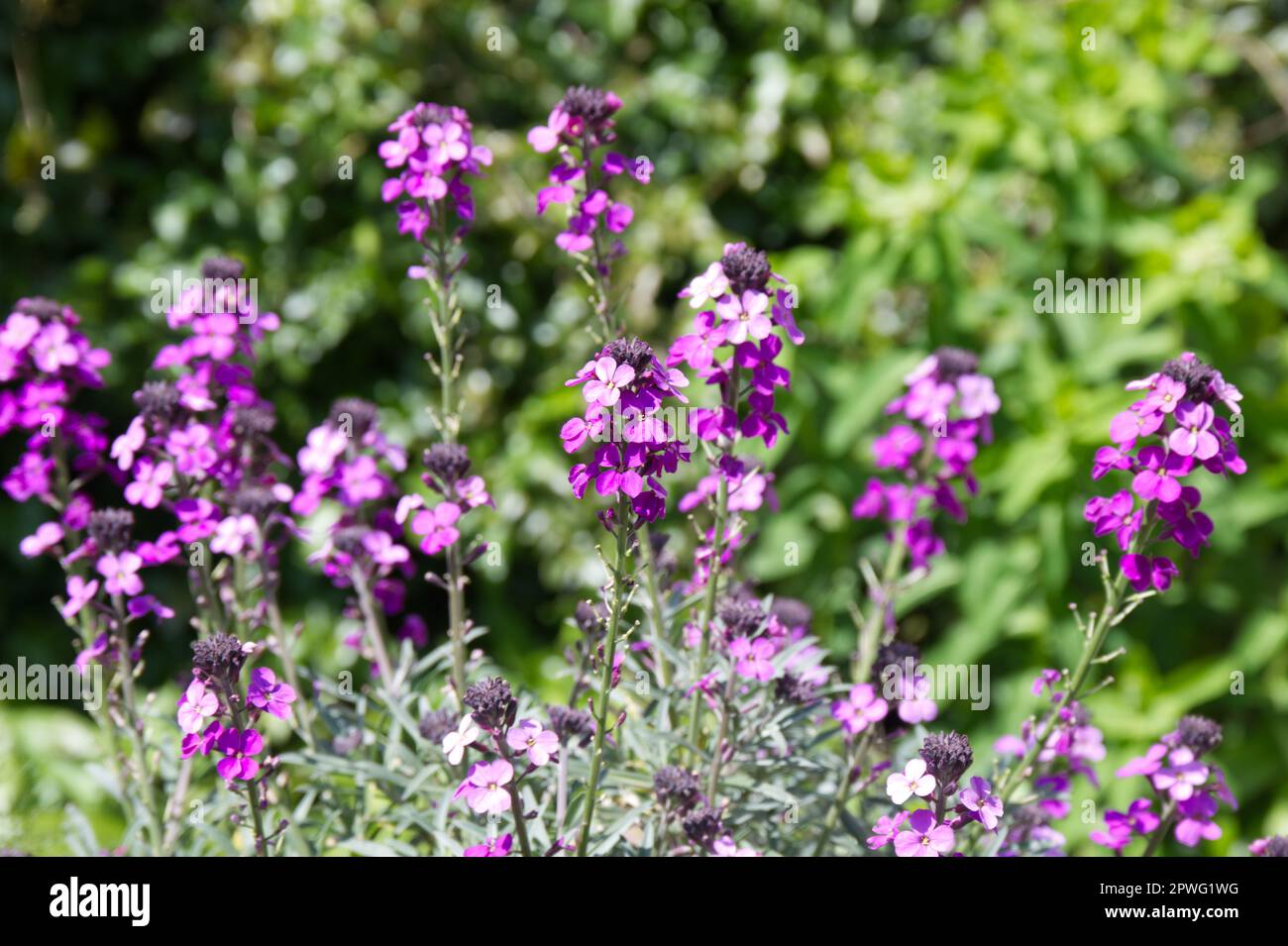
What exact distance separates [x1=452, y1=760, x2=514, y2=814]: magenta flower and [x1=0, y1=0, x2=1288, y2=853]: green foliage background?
202 centimetres

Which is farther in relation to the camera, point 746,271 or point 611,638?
point 746,271

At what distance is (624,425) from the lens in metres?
1.30

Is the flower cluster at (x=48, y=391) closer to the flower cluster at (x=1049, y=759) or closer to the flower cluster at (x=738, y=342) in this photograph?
the flower cluster at (x=738, y=342)

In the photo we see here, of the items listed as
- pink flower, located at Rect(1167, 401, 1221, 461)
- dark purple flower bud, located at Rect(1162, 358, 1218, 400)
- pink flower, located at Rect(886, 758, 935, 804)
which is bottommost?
pink flower, located at Rect(886, 758, 935, 804)

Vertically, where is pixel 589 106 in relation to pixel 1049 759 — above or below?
above

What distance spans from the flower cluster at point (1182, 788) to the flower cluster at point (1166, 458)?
214 mm

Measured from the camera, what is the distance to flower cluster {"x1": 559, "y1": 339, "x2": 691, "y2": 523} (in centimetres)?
130

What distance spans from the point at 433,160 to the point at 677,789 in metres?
0.85

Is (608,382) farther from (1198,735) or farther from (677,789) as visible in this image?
(1198,735)

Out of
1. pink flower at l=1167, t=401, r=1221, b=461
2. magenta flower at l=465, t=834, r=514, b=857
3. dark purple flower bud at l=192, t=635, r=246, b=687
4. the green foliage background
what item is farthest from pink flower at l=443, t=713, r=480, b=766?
the green foliage background

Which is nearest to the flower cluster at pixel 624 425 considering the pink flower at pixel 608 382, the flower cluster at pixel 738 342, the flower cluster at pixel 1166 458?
the pink flower at pixel 608 382

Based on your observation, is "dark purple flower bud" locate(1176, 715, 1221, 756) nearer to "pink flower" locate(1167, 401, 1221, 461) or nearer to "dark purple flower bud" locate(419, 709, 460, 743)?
"pink flower" locate(1167, 401, 1221, 461)

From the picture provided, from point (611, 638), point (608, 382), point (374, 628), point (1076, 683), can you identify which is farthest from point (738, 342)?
point (374, 628)
